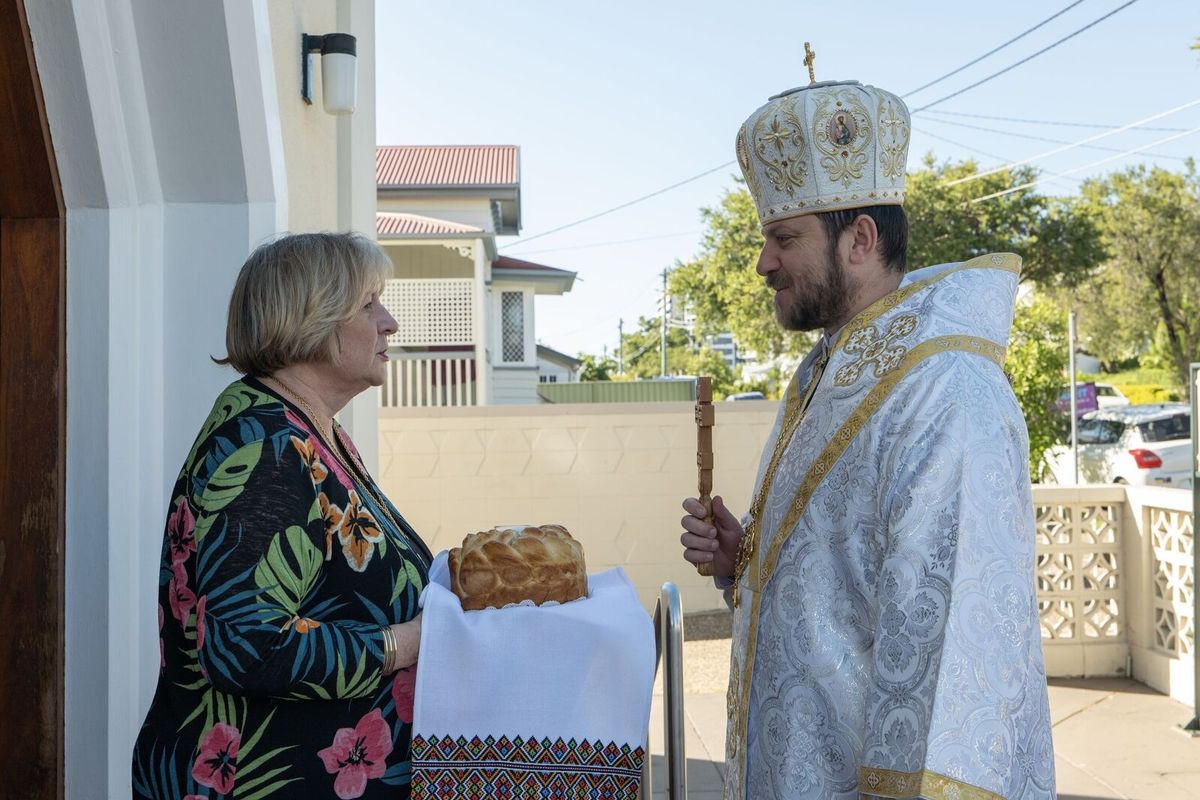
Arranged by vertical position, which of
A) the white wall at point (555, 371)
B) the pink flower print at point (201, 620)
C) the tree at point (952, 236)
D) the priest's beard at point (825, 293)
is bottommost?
the pink flower print at point (201, 620)

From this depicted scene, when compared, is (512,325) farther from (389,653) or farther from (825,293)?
(389,653)

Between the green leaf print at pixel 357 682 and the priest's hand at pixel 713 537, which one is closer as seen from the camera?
the green leaf print at pixel 357 682

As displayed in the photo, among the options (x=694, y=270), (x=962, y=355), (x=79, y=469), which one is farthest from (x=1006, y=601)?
(x=694, y=270)

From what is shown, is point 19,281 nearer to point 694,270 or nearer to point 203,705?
point 203,705

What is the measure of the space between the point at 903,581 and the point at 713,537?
0.71 meters

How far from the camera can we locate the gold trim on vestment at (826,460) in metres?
1.96

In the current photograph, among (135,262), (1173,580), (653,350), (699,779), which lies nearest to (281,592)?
(135,262)

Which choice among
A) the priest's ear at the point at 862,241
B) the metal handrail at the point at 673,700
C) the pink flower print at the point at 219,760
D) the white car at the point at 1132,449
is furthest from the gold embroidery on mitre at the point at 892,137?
the white car at the point at 1132,449

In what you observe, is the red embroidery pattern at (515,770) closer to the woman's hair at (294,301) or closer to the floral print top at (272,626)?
the floral print top at (272,626)

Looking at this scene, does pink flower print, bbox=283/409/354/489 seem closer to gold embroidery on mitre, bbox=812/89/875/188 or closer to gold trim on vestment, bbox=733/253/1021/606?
gold trim on vestment, bbox=733/253/1021/606

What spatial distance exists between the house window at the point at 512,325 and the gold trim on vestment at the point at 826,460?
2002 centimetres

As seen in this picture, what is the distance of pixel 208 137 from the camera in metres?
3.16

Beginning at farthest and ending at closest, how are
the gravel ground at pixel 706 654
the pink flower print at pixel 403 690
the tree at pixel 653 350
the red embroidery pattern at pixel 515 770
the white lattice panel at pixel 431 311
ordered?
the tree at pixel 653 350
the white lattice panel at pixel 431 311
the gravel ground at pixel 706 654
the pink flower print at pixel 403 690
the red embroidery pattern at pixel 515 770

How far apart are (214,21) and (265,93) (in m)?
0.29
